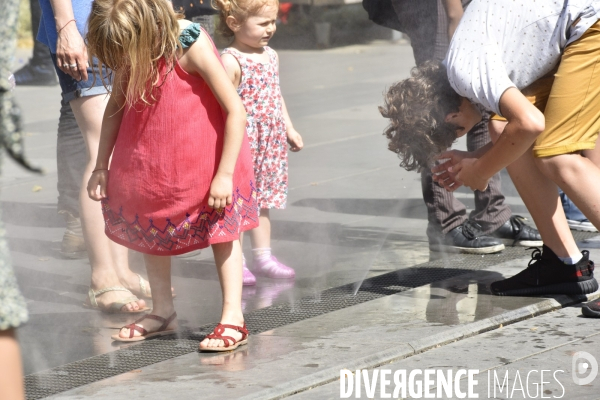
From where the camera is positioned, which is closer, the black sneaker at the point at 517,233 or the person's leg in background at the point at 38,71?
the black sneaker at the point at 517,233

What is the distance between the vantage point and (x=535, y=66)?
359 cm

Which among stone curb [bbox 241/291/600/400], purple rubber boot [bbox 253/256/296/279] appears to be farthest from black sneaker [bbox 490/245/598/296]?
purple rubber boot [bbox 253/256/296/279]

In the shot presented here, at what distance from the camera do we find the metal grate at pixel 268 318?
3.09m

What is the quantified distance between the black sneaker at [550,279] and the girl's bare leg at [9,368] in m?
2.30

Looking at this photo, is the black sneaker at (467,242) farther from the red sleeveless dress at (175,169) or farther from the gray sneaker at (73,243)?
the gray sneaker at (73,243)

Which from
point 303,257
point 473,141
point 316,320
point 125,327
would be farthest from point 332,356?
point 473,141

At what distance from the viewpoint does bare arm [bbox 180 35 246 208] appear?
327 centimetres

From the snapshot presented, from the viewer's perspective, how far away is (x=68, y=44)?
375 cm

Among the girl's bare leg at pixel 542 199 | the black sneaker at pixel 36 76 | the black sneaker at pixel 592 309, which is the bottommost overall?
the black sneaker at pixel 592 309

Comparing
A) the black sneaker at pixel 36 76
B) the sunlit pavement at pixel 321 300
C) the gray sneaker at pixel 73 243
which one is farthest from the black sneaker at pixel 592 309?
the black sneaker at pixel 36 76

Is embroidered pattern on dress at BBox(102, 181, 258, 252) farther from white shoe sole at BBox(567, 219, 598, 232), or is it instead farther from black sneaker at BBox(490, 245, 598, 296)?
white shoe sole at BBox(567, 219, 598, 232)

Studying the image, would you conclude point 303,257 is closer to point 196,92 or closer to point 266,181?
point 266,181

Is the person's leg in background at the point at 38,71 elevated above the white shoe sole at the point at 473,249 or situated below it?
above

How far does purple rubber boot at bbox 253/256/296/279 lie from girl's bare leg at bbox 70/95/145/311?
2.12 ft
